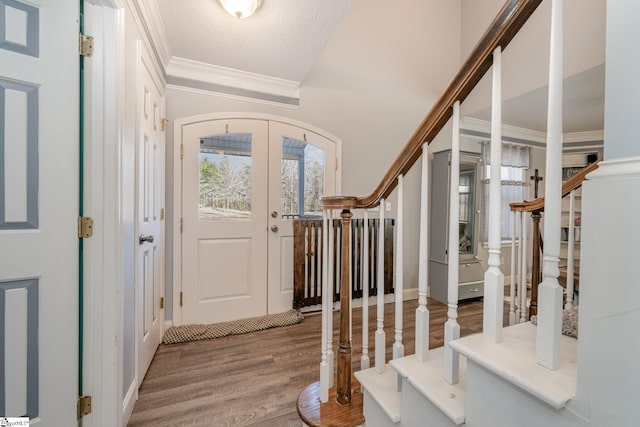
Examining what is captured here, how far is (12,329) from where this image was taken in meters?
1.02

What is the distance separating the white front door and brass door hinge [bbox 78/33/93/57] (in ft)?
0.12

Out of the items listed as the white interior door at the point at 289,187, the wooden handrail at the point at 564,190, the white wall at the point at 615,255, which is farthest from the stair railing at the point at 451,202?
the white interior door at the point at 289,187

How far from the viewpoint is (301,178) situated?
288 cm

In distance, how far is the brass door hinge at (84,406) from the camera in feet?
3.88

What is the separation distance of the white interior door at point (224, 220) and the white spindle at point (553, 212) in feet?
7.67

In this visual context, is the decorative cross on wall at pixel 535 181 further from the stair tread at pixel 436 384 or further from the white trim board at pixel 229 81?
the stair tread at pixel 436 384

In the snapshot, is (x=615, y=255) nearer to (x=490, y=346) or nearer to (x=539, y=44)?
(x=490, y=346)

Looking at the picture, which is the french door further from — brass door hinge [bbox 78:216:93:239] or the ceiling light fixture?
brass door hinge [bbox 78:216:93:239]

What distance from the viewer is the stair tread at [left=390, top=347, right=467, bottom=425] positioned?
0.79 metres

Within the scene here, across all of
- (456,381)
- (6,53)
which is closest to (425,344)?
(456,381)

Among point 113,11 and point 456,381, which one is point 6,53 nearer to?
point 113,11

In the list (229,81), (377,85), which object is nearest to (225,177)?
(229,81)

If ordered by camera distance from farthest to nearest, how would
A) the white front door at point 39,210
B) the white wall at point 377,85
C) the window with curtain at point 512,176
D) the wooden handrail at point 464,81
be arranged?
the window with curtain at point 512,176
the white wall at point 377,85
the white front door at point 39,210
the wooden handrail at point 464,81

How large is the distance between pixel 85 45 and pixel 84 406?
1.58 meters
